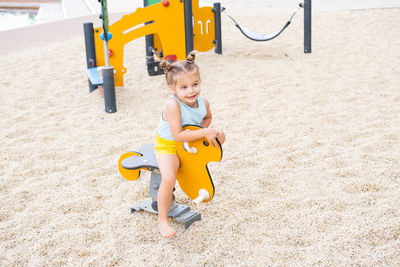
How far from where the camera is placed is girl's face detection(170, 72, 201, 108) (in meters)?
2.17

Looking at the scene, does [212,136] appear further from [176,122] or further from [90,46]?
[90,46]

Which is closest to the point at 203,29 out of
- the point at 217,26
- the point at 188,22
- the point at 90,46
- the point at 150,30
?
the point at 217,26

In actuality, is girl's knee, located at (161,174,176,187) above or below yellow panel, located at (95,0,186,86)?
below

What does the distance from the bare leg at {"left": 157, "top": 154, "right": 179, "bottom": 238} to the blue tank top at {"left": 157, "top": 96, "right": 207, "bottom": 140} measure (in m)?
0.13

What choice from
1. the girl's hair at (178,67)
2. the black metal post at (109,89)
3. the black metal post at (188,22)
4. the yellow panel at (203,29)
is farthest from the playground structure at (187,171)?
the yellow panel at (203,29)

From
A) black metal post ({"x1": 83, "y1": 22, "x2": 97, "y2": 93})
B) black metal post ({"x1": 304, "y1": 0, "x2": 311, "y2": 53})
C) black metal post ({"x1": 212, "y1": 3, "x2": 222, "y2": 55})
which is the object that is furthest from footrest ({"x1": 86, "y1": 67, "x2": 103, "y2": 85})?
black metal post ({"x1": 304, "y1": 0, "x2": 311, "y2": 53})

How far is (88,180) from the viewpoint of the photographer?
3.08 metres

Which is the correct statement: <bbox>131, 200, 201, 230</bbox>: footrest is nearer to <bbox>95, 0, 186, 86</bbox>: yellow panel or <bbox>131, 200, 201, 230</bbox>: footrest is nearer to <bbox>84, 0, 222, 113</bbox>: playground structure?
<bbox>84, 0, 222, 113</bbox>: playground structure

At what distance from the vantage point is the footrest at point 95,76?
4.71 m

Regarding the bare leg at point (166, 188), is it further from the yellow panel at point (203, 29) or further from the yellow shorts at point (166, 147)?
the yellow panel at point (203, 29)

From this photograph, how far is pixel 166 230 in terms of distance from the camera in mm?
2316

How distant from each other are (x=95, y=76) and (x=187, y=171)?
2.96 metres

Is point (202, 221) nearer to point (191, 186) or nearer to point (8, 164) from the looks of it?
point (191, 186)

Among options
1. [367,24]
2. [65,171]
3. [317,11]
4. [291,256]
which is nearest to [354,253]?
[291,256]
